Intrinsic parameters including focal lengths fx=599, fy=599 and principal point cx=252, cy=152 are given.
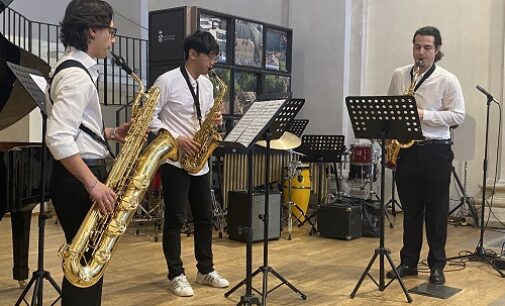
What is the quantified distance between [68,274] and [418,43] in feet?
10.8

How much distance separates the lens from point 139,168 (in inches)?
122

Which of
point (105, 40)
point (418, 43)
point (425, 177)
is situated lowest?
point (425, 177)

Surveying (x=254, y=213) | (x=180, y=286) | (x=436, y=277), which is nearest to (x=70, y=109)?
(x=180, y=286)

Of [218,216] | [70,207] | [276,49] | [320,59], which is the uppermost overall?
[276,49]

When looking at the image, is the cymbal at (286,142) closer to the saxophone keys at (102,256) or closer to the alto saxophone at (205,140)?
the alto saxophone at (205,140)

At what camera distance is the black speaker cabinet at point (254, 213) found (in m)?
6.54

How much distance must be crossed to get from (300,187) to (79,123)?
5.29m

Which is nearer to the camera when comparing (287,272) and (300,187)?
(287,272)

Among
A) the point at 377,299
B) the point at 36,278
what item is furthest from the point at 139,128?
the point at 377,299

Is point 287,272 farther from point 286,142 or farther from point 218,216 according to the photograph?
point 218,216

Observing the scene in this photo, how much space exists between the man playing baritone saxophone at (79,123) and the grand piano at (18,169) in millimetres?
1432

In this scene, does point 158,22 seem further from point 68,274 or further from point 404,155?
point 68,274

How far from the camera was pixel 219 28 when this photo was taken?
8.88 meters

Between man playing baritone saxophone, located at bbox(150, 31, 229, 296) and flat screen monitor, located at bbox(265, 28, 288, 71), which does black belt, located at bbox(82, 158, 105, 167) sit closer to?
man playing baritone saxophone, located at bbox(150, 31, 229, 296)
